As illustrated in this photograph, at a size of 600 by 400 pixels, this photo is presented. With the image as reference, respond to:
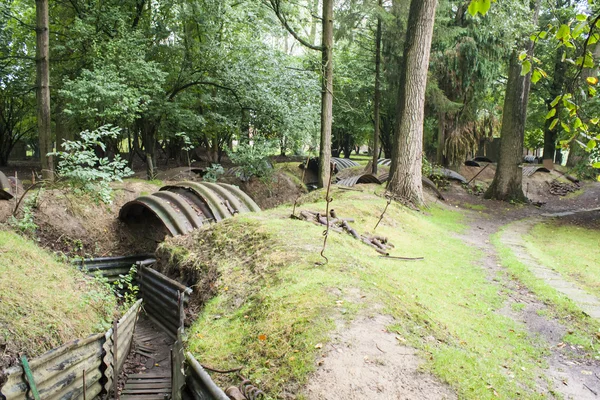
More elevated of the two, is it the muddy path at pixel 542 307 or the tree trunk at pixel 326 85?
the tree trunk at pixel 326 85

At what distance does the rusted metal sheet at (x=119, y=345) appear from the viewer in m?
4.75

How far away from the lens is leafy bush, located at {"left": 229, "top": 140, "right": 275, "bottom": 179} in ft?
46.3

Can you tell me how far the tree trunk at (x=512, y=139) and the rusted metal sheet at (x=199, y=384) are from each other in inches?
616

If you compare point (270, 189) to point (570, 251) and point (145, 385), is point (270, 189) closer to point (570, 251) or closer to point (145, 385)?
point (570, 251)

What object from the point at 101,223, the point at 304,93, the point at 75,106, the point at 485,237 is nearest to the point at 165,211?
the point at 101,223

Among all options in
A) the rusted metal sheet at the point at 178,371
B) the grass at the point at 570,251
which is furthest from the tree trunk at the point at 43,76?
the grass at the point at 570,251

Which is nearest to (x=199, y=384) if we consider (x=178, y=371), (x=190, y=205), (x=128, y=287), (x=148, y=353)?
(x=178, y=371)

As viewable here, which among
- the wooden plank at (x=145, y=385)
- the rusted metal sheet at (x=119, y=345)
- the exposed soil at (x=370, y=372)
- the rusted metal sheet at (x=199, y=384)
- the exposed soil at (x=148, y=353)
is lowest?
the exposed soil at (x=148, y=353)

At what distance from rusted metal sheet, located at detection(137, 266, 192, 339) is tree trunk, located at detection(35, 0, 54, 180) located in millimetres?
4611

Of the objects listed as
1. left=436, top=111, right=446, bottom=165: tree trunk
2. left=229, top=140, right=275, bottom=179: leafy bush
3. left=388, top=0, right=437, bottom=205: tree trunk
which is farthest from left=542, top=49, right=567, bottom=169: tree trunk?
left=229, top=140, right=275, bottom=179: leafy bush

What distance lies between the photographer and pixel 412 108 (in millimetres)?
12055

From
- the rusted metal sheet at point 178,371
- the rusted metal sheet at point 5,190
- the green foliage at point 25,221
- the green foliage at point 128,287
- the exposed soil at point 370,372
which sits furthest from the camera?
the rusted metal sheet at point 5,190

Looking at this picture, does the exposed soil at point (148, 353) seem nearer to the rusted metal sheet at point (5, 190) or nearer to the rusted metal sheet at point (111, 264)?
the rusted metal sheet at point (111, 264)

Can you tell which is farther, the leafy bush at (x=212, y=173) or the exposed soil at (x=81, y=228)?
the leafy bush at (x=212, y=173)
